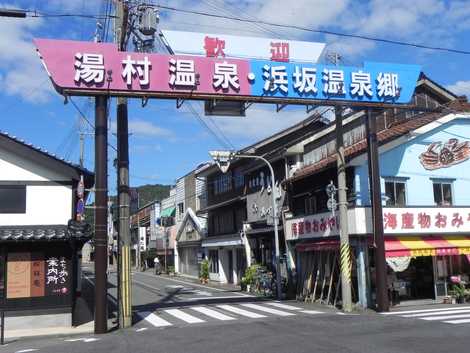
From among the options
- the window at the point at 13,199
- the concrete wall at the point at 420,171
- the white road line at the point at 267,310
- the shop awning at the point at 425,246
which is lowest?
the white road line at the point at 267,310

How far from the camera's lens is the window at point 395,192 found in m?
23.0

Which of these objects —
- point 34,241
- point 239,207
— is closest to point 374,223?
point 34,241

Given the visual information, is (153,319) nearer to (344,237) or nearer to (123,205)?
(123,205)

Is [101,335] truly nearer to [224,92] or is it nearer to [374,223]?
[224,92]

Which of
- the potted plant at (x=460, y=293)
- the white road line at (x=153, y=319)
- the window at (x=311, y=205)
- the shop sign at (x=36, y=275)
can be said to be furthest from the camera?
the window at (x=311, y=205)

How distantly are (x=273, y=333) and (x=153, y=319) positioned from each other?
6104 millimetres

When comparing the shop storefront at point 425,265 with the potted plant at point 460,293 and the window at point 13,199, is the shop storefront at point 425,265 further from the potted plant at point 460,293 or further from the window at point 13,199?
the window at point 13,199

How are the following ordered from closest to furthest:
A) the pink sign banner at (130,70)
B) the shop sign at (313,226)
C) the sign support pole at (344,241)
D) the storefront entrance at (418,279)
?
the pink sign banner at (130,70), the sign support pole at (344,241), the storefront entrance at (418,279), the shop sign at (313,226)

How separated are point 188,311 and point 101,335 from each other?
18.5 feet

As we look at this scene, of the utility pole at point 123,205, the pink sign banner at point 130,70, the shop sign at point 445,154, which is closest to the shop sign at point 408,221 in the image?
the shop sign at point 445,154

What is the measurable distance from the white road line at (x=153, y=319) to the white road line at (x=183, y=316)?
70cm

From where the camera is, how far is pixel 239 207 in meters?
38.2

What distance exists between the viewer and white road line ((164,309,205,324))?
738 inches

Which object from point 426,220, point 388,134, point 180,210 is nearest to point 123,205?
point 426,220
